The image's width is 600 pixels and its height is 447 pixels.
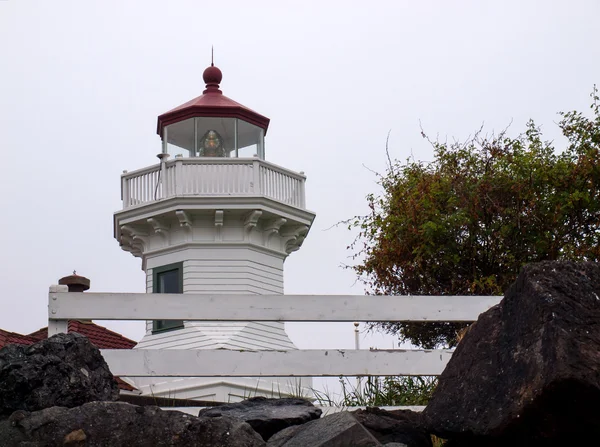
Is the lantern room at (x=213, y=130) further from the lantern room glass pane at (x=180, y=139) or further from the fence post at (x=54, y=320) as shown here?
the fence post at (x=54, y=320)

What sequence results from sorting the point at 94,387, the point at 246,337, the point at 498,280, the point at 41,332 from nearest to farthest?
the point at 94,387 < the point at 498,280 < the point at 41,332 < the point at 246,337

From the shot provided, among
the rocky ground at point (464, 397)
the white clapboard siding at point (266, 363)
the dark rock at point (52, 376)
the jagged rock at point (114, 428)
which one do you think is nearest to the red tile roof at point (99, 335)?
the white clapboard siding at point (266, 363)

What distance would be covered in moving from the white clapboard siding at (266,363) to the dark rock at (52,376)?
1583 mm

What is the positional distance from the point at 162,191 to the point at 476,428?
17696mm

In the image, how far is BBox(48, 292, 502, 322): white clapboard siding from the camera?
7.23m

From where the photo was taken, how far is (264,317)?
24.2 ft

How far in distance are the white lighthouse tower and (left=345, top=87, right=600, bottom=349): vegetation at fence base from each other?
25.3 ft

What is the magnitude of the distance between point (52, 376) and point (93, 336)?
15307 millimetres

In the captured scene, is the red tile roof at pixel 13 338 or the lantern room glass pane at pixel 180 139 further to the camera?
the lantern room glass pane at pixel 180 139

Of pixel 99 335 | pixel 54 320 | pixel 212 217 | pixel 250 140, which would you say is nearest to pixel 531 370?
pixel 54 320

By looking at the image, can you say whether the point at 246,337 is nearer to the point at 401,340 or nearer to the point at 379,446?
the point at 401,340

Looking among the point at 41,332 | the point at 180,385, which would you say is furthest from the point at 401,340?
the point at 41,332

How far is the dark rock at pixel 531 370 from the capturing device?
4.55 meters

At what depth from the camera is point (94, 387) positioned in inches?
212
